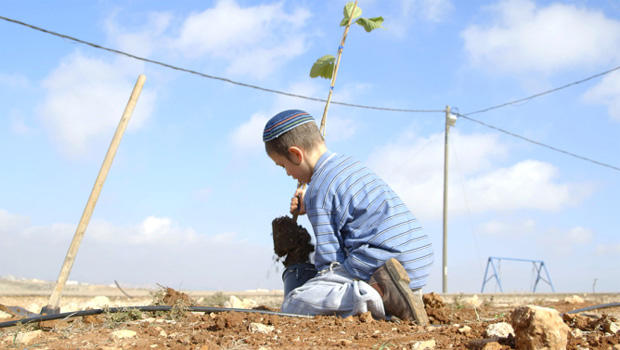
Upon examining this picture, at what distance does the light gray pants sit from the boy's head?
0.75m

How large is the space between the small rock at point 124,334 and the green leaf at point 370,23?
3.57 metres

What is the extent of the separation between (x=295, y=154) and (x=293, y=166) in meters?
0.11

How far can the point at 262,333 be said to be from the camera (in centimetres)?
244

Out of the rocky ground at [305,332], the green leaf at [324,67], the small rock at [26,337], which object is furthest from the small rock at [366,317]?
the green leaf at [324,67]

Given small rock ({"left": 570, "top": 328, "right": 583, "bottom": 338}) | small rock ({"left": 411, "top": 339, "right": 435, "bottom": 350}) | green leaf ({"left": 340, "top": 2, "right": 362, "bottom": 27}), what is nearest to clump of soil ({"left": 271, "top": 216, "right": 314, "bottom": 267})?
small rock ({"left": 411, "top": 339, "right": 435, "bottom": 350})

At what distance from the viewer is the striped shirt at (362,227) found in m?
2.97

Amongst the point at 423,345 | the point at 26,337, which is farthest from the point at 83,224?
the point at 423,345

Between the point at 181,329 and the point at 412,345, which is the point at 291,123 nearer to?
the point at 181,329

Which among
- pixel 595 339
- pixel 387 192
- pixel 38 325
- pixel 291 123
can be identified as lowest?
pixel 38 325

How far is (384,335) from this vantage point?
241 cm

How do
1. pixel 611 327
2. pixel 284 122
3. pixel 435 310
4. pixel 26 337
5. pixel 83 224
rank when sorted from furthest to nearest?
pixel 83 224 → pixel 284 122 → pixel 435 310 → pixel 26 337 → pixel 611 327

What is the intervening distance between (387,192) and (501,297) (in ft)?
17.8

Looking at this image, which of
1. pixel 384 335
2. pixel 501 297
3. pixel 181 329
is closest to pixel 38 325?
pixel 181 329

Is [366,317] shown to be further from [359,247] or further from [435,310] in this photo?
[435,310]
